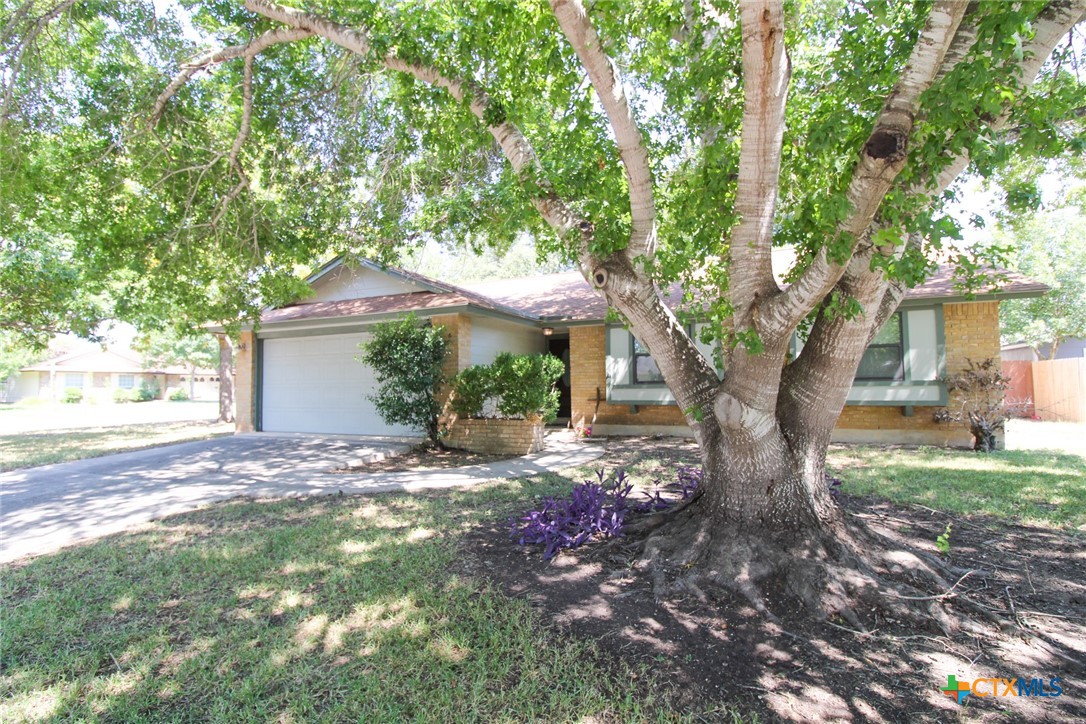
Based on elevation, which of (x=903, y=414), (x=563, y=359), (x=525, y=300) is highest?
(x=525, y=300)

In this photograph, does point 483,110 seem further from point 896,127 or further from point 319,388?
point 319,388

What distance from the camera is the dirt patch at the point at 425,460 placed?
29.4 feet

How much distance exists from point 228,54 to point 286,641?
6648mm

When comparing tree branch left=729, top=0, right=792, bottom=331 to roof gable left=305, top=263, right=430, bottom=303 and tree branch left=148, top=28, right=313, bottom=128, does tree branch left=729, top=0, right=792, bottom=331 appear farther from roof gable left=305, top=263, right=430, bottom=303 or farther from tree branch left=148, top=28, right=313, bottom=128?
roof gable left=305, top=263, right=430, bottom=303

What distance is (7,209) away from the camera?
8.70m

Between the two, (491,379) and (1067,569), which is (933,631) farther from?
(491,379)

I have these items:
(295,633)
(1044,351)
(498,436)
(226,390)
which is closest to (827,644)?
(295,633)

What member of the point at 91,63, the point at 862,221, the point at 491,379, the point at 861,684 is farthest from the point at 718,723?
the point at 91,63

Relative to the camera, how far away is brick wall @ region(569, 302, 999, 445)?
1027cm

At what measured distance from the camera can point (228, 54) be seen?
6355 mm

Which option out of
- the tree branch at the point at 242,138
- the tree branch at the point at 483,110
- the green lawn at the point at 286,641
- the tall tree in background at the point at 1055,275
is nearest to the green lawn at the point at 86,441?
the tree branch at the point at 242,138

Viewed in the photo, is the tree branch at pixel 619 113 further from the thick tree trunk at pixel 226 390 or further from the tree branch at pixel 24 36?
the thick tree trunk at pixel 226 390

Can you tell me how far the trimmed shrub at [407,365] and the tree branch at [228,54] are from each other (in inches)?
179

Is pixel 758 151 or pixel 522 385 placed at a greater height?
pixel 758 151
